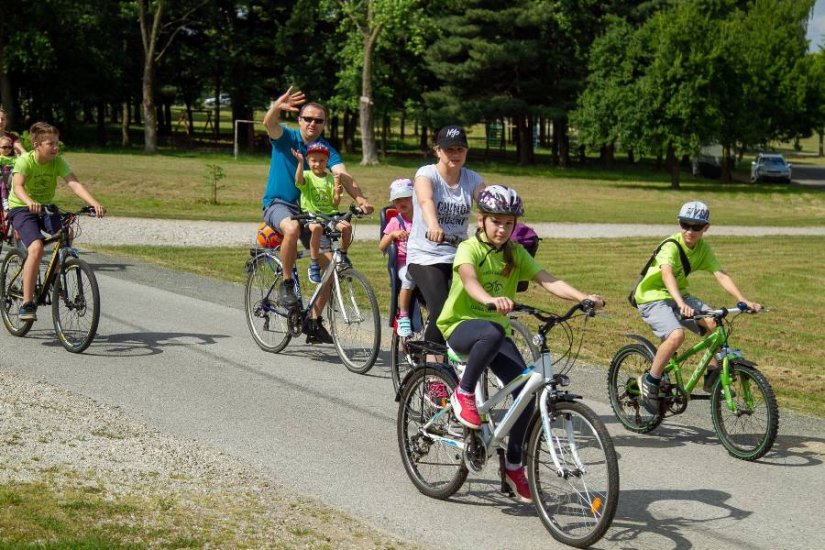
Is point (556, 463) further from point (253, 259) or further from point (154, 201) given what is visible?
point (154, 201)

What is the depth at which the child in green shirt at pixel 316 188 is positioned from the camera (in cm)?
997

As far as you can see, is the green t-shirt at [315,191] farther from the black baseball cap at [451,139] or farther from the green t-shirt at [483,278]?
the green t-shirt at [483,278]

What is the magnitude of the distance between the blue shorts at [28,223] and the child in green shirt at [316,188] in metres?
2.25

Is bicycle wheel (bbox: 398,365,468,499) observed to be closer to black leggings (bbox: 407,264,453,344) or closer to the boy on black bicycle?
the boy on black bicycle

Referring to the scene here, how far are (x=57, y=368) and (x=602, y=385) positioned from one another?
4.36 metres

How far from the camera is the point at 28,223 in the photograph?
10.5 m

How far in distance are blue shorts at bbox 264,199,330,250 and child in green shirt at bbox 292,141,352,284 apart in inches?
3.4

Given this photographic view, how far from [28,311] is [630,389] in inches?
214

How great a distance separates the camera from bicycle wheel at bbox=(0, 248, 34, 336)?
10.8m

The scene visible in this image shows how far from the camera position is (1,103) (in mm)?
59562

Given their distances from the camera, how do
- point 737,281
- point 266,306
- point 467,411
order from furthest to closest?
1. point 737,281
2. point 266,306
3. point 467,411

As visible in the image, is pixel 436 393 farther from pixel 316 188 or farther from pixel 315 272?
pixel 316 188

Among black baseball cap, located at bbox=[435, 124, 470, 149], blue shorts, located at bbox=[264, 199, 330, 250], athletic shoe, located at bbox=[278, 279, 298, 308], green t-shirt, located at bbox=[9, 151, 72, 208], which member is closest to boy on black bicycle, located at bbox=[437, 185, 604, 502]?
black baseball cap, located at bbox=[435, 124, 470, 149]

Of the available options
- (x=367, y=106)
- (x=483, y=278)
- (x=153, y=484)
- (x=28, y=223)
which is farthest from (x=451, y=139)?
(x=367, y=106)
